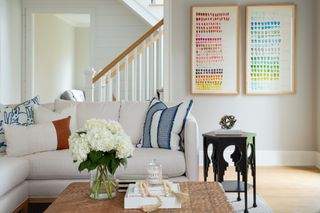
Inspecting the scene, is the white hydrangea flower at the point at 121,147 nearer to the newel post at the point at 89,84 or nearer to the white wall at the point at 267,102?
the white wall at the point at 267,102

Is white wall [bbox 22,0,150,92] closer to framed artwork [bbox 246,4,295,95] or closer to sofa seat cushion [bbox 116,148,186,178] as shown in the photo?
framed artwork [bbox 246,4,295,95]

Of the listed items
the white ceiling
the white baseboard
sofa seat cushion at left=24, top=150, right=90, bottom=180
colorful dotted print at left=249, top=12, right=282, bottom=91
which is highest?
the white ceiling

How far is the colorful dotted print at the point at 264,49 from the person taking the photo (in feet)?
17.6

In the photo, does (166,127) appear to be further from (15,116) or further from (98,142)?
(98,142)

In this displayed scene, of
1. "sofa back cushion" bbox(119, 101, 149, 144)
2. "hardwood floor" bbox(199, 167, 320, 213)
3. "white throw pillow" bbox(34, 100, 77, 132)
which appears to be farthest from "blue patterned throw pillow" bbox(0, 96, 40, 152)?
"hardwood floor" bbox(199, 167, 320, 213)

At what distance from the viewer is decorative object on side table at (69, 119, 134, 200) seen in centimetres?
206

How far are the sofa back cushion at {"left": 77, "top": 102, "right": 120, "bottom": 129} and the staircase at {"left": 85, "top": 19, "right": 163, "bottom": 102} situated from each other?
73.9 inches

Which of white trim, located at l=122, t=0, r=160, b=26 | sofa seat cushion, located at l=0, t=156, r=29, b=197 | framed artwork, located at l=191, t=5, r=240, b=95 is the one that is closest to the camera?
sofa seat cushion, located at l=0, t=156, r=29, b=197

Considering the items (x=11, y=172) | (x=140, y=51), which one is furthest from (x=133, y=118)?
(x=140, y=51)

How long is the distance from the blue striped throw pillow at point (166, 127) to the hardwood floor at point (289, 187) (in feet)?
3.24

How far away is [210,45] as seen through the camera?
211 inches

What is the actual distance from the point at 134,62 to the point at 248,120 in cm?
176

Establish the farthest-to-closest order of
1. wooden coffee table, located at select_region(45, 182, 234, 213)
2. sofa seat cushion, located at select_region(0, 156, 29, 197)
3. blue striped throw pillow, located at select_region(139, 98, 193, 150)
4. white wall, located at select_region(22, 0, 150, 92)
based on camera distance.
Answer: white wall, located at select_region(22, 0, 150, 92) → blue striped throw pillow, located at select_region(139, 98, 193, 150) → sofa seat cushion, located at select_region(0, 156, 29, 197) → wooden coffee table, located at select_region(45, 182, 234, 213)

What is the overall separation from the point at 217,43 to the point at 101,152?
11.7 ft
